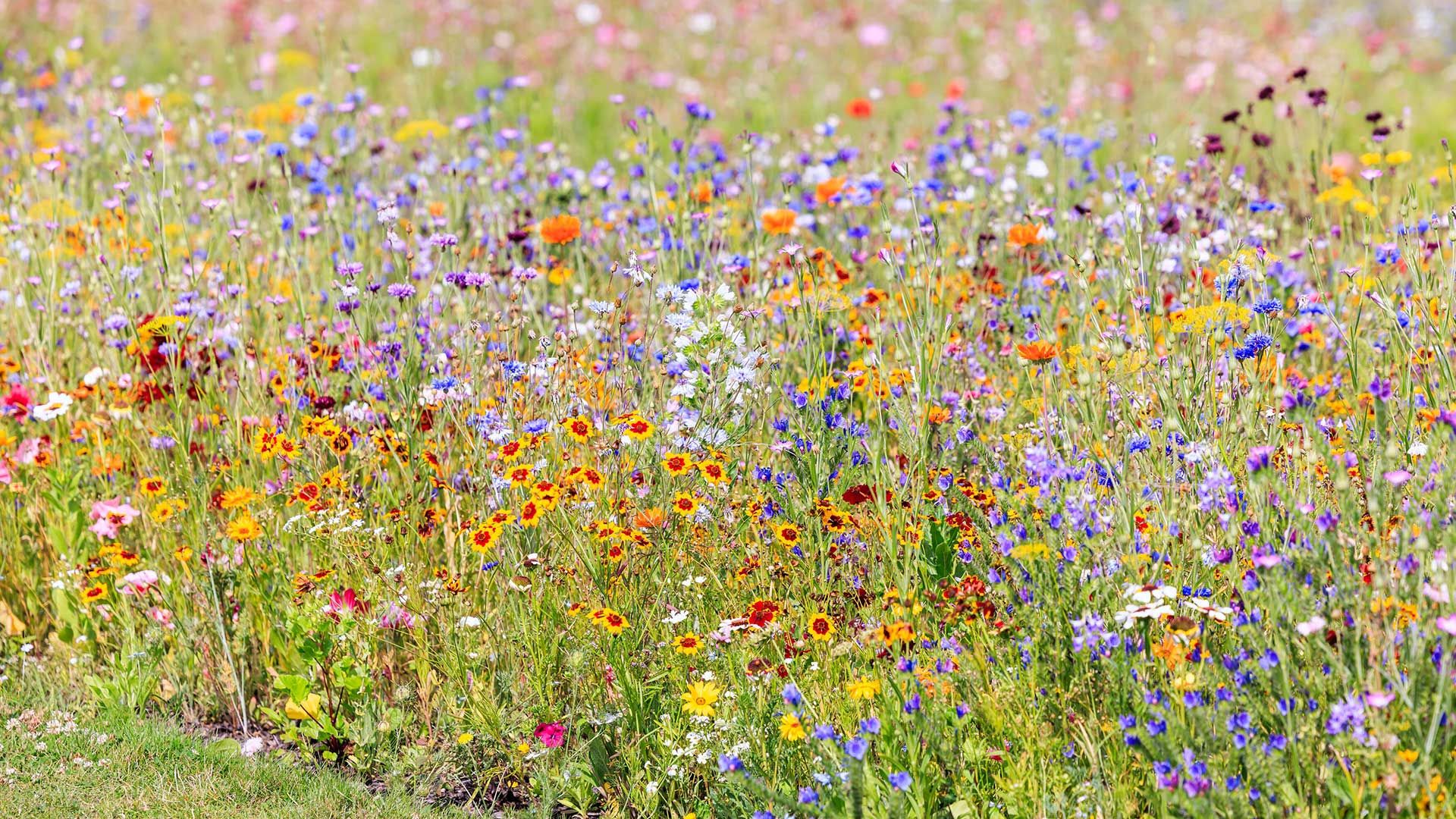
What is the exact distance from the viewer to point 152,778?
3369 mm

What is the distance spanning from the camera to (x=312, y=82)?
31.9ft

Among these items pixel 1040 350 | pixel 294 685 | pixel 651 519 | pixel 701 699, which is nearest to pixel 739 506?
pixel 651 519

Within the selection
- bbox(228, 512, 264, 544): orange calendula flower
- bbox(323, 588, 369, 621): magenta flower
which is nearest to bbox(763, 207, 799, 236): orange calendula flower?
bbox(323, 588, 369, 621): magenta flower

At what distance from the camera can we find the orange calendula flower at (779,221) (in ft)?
14.4

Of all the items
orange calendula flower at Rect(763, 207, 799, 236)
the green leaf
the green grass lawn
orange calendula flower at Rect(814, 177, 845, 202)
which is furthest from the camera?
orange calendula flower at Rect(814, 177, 845, 202)

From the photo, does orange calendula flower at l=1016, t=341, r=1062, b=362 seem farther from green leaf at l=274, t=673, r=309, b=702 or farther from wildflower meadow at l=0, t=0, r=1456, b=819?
green leaf at l=274, t=673, r=309, b=702

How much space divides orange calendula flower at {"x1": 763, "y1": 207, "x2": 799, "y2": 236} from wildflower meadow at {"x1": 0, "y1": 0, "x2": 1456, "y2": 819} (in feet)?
0.10

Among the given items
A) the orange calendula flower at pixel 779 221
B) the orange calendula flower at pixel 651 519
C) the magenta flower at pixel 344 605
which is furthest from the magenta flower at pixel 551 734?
the orange calendula flower at pixel 779 221

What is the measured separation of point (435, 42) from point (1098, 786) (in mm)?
9159

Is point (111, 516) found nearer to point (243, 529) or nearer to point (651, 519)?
point (243, 529)

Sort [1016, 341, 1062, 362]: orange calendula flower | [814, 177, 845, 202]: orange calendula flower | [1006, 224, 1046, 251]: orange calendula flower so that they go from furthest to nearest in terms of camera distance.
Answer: [814, 177, 845, 202]: orange calendula flower < [1006, 224, 1046, 251]: orange calendula flower < [1016, 341, 1062, 362]: orange calendula flower

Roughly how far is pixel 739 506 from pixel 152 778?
→ 1513 millimetres

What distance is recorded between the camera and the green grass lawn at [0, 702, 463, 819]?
324 centimetres

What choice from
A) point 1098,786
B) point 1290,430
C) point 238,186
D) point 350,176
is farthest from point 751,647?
point 350,176
